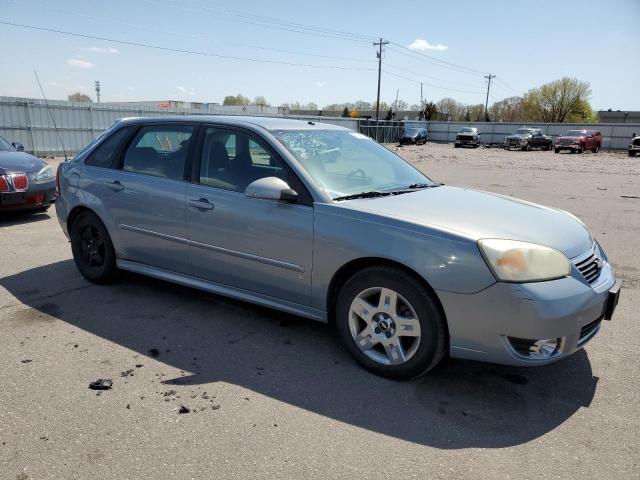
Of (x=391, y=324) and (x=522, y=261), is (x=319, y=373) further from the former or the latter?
(x=522, y=261)

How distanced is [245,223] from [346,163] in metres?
0.98

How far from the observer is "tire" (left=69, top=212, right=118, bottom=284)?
4.82m

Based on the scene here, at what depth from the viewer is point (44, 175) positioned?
8.15 meters

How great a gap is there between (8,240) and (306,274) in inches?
210

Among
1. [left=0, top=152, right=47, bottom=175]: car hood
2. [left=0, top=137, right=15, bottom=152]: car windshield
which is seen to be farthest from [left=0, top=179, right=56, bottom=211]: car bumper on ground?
[left=0, top=137, right=15, bottom=152]: car windshield

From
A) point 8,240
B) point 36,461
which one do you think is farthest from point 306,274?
point 8,240

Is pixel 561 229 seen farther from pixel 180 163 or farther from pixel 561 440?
pixel 180 163

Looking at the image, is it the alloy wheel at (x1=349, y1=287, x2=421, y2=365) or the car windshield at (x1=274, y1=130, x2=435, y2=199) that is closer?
the alloy wheel at (x1=349, y1=287, x2=421, y2=365)

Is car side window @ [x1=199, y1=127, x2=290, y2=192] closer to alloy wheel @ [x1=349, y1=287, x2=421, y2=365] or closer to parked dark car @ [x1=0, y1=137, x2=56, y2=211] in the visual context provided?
alloy wheel @ [x1=349, y1=287, x2=421, y2=365]

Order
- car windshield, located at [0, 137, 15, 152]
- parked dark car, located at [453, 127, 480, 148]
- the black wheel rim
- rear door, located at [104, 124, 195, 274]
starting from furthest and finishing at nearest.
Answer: parked dark car, located at [453, 127, 480, 148] < car windshield, located at [0, 137, 15, 152] < the black wheel rim < rear door, located at [104, 124, 195, 274]

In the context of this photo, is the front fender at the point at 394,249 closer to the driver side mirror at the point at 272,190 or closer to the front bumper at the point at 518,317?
the front bumper at the point at 518,317

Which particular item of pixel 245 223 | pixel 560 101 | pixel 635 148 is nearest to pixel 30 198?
pixel 245 223

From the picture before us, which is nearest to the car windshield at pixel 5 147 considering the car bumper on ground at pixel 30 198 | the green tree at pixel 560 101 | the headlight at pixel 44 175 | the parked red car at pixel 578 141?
the headlight at pixel 44 175

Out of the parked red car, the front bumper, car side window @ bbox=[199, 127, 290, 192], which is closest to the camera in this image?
the front bumper
